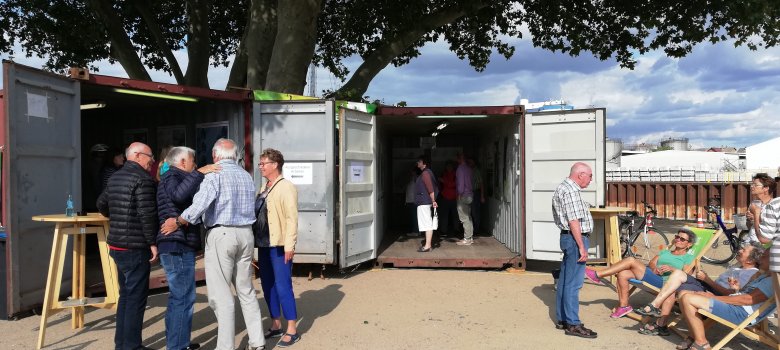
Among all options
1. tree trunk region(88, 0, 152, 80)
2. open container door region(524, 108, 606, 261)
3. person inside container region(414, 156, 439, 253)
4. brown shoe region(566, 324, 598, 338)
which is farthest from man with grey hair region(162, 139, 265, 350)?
tree trunk region(88, 0, 152, 80)

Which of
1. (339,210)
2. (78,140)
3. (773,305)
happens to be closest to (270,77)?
(339,210)

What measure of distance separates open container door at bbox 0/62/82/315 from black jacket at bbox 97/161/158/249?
187 centimetres

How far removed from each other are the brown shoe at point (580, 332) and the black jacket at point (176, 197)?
129 inches

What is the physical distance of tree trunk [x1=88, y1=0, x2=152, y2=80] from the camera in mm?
11750

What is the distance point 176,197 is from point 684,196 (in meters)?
19.3

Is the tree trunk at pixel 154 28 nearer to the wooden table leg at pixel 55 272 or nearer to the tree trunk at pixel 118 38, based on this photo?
the tree trunk at pixel 118 38

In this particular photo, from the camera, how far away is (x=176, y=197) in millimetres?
3816

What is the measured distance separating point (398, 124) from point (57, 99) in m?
5.72

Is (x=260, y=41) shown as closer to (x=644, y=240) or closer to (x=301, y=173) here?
(x=301, y=173)

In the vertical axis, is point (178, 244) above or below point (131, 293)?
above

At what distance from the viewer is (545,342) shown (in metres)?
4.59

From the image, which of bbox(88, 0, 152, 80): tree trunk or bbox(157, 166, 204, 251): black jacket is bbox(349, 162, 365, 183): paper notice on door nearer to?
bbox(157, 166, 204, 251): black jacket

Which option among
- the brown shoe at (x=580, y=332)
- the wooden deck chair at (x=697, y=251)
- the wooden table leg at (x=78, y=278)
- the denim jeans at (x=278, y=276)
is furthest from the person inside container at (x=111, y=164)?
the wooden deck chair at (x=697, y=251)

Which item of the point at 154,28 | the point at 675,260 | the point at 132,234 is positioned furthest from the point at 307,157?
the point at 154,28
